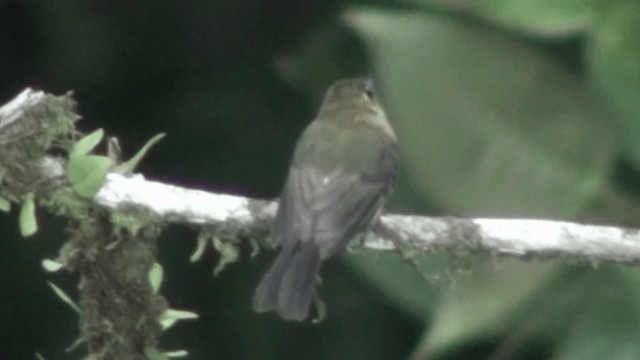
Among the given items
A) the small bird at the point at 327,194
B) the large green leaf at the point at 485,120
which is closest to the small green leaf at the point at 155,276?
the small bird at the point at 327,194

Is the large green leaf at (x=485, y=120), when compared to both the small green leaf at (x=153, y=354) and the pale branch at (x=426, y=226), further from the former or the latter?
the small green leaf at (x=153, y=354)

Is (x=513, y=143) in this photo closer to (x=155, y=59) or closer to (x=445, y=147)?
(x=445, y=147)

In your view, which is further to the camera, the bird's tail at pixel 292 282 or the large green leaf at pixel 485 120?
the large green leaf at pixel 485 120

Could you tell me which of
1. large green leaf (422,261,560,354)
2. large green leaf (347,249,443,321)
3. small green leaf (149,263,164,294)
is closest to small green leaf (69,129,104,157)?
small green leaf (149,263,164,294)

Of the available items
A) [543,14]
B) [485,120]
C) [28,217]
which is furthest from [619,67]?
[28,217]

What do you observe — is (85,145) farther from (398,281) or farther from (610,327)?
(610,327)

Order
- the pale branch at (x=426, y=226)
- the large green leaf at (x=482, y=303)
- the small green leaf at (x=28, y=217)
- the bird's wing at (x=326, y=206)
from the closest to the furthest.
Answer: the small green leaf at (x=28, y=217) → the pale branch at (x=426, y=226) → the bird's wing at (x=326, y=206) → the large green leaf at (x=482, y=303)

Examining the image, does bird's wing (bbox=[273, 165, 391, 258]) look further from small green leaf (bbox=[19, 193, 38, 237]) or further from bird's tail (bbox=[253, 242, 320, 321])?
small green leaf (bbox=[19, 193, 38, 237])
